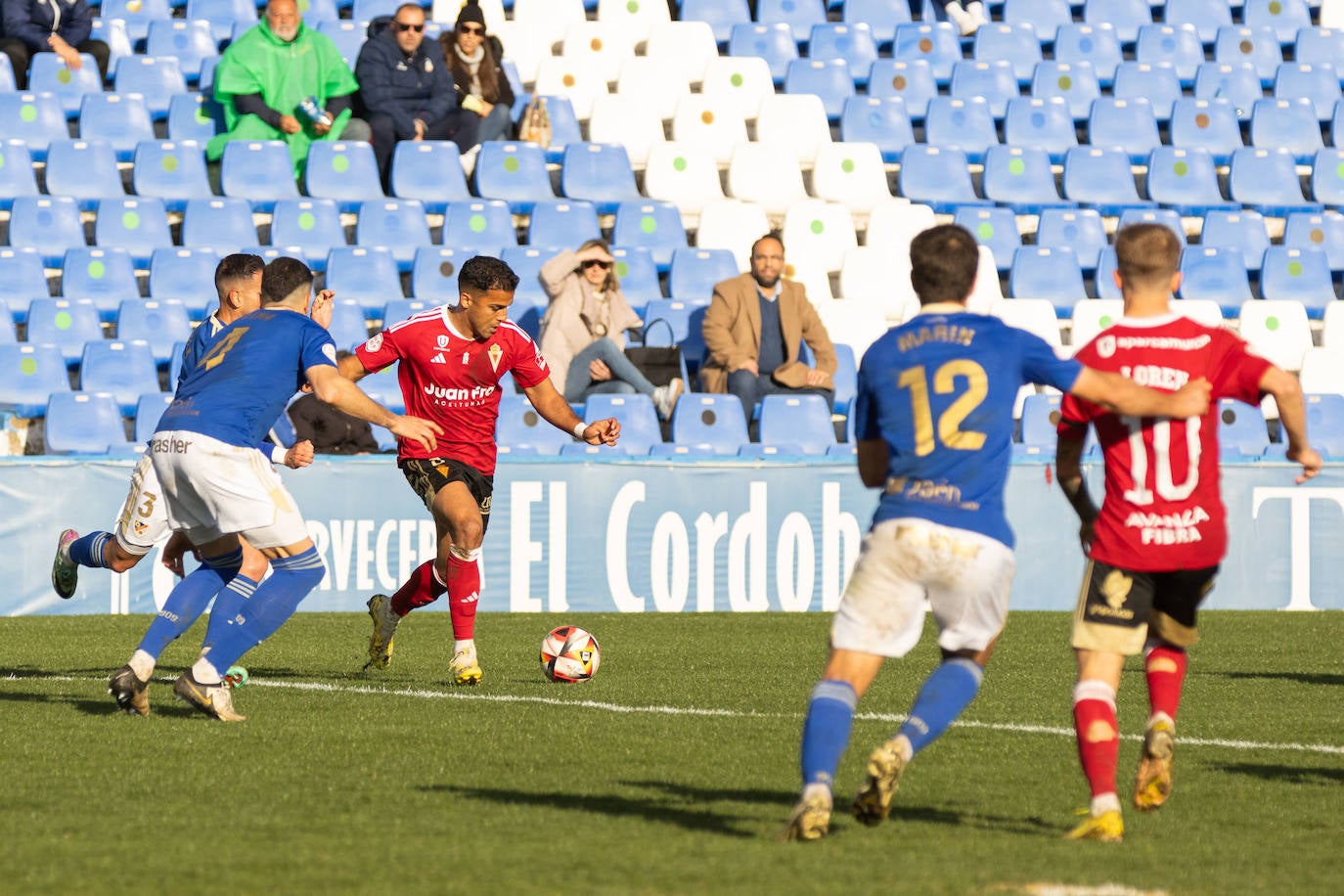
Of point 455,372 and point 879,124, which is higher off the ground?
point 879,124

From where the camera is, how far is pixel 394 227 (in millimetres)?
16156

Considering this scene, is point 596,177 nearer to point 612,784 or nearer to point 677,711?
point 677,711

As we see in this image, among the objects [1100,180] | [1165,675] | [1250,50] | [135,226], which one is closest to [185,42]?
[135,226]

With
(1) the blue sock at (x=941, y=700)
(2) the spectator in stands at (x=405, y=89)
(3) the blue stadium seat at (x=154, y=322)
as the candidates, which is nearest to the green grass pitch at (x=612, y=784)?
(1) the blue sock at (x=941, y=700)

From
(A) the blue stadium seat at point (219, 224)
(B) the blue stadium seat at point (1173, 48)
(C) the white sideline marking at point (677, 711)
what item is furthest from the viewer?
(B) the blue stadium seat at point (1173, 48)

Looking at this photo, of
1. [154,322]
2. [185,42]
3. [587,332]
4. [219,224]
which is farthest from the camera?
[185,42]

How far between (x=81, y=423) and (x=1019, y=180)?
30.5 ft

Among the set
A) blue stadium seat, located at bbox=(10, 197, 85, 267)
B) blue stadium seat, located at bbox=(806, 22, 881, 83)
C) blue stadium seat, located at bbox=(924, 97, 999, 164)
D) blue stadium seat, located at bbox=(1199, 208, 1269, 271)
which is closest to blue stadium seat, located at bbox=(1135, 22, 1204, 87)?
blue stadium seat, located at bbox=(924, 97, 999, 164)

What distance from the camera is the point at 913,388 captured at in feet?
16.4

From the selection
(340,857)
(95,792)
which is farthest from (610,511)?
(340,857)

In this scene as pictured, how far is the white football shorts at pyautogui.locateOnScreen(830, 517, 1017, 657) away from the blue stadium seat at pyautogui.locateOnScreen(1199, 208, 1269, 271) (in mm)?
14327

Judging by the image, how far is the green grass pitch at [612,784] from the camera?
14.9 feet

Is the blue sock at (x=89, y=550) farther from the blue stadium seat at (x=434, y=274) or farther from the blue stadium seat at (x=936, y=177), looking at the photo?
the blue stadium seat at (x=936, y=177)

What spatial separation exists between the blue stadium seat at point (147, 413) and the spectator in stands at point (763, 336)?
13.4 ft
